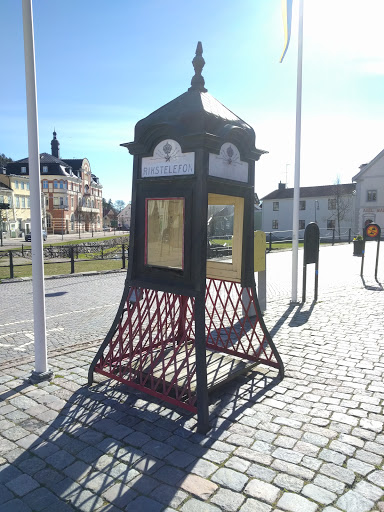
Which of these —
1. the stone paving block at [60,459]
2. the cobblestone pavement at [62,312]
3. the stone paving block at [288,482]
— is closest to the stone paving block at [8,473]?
the stone paving block at [60,459]

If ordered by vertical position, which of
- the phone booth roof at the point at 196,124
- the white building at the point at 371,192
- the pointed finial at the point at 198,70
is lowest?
the phone booth roof at the point at 196,124

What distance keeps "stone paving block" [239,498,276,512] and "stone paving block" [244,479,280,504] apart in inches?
1.9

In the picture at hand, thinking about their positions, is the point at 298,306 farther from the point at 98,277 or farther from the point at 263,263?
the point at 98,277

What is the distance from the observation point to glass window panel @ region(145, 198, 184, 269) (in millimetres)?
4312

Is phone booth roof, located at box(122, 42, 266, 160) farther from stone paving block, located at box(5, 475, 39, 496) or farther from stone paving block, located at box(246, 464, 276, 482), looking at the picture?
stone paving block, located at box(5, 475, 39, 496)

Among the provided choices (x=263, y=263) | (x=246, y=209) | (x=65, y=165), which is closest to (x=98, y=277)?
(x=263, y=263)

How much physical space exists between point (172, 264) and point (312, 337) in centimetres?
349

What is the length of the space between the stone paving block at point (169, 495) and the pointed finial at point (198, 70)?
4031mm

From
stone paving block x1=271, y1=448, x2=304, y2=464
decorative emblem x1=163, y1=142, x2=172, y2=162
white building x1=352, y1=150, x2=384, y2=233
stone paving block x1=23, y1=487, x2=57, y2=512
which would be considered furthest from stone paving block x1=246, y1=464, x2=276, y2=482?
white building x1=352, y1=150, x2=384, y2=233

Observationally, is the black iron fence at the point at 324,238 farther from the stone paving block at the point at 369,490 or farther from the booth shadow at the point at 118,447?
the stone paving block at the point at 369,490

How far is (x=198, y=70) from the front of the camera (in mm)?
4496

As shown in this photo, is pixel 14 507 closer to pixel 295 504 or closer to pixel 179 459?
pixel 179 459

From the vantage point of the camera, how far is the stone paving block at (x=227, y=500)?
8.73 feet

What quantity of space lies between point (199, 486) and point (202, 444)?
0.57 m
